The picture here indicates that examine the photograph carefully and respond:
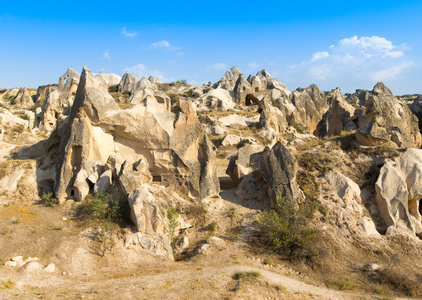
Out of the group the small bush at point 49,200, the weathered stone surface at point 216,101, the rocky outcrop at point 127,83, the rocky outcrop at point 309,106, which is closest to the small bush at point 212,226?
the small bush at point 49,200

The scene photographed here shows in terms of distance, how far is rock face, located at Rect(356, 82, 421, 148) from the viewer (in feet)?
55.4

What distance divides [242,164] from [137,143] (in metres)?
6.15

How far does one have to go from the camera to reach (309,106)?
51688 mm

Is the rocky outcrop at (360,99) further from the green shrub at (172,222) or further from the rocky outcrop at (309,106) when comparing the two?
the green shrub at (172,222)

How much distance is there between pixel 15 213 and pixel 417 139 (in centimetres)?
3262

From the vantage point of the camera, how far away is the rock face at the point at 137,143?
15.1 m

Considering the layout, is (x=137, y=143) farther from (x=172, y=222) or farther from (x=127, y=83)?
(x=127, y=83)

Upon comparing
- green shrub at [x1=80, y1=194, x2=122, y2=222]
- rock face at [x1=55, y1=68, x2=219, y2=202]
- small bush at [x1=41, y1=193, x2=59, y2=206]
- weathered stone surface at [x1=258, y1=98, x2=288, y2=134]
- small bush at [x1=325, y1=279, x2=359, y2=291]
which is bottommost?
small bush at [x1=325, y1=279, x2=359, y2=291]

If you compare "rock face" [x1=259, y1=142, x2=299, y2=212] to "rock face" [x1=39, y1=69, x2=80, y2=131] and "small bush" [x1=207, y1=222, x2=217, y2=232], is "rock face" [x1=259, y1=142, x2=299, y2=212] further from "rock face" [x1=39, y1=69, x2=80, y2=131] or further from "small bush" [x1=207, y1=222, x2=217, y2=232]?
"rock face" [x1=39, y1=69, x2=80, y2=131]

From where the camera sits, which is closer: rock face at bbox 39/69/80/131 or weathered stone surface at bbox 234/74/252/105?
rock face at bbox 39/69/80/131

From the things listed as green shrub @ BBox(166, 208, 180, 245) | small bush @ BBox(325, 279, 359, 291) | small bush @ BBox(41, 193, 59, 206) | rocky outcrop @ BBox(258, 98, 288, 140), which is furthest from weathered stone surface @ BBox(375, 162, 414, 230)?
rocky outcrop @ BBox(258, 98, 288, 140)

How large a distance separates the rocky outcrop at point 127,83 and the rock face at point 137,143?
1763 inches

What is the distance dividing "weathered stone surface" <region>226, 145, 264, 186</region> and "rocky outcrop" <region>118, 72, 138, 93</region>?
144 ft

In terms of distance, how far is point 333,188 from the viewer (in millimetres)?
15047
